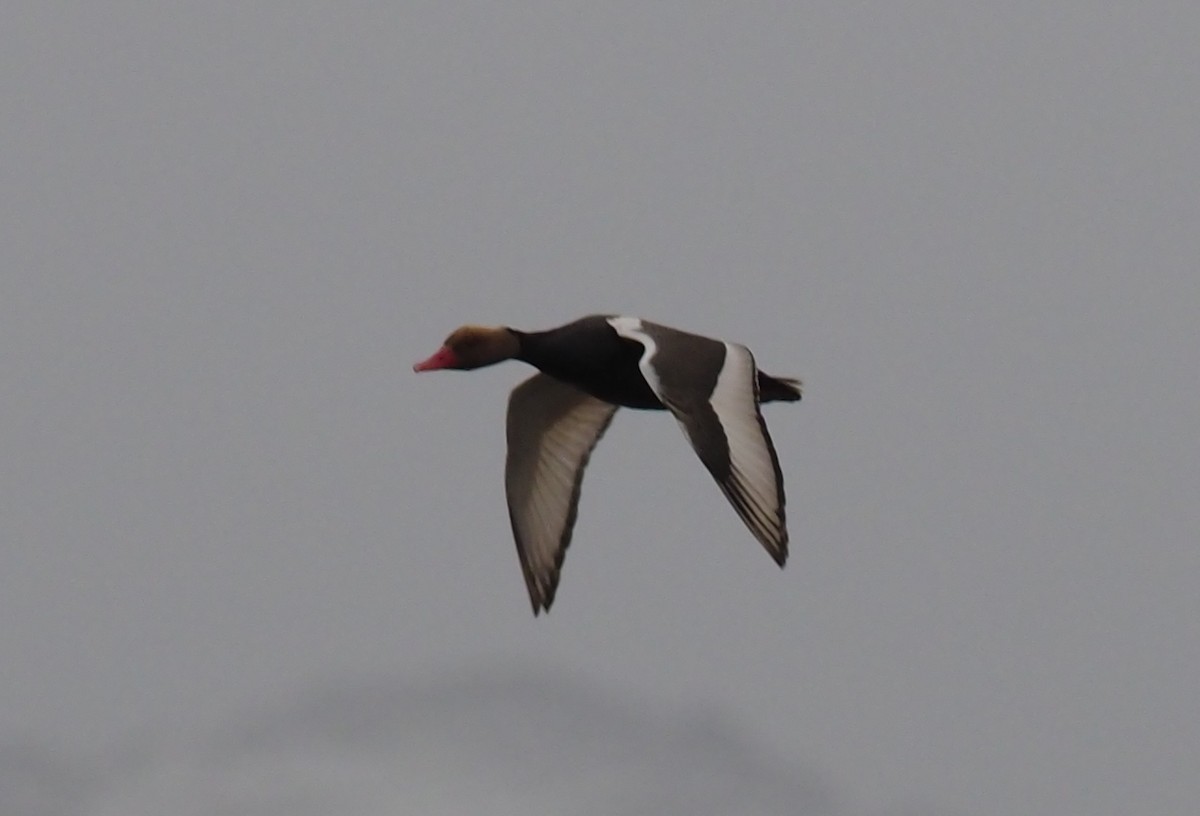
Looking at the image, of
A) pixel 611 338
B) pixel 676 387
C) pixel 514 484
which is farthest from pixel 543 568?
pixel 676 387

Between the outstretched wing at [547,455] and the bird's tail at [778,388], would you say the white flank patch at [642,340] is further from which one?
the outstretched wing at [547,455]

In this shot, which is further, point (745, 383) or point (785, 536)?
point (745, 383)

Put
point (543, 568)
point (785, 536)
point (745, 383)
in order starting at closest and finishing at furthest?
1. point (785, 536)
2. point (745, 383)
3. point (543, 568)

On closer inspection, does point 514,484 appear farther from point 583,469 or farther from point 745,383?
point 745,383

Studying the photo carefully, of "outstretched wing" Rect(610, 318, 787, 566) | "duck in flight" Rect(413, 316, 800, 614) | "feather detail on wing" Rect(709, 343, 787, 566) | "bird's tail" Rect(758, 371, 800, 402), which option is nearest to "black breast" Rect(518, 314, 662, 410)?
"duck in flight" Rect(413, 316, 800, 614)

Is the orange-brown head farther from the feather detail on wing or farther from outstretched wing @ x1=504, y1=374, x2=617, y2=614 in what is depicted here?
the feather detail on wing

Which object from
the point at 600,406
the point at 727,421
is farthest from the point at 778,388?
the point at 727,421
